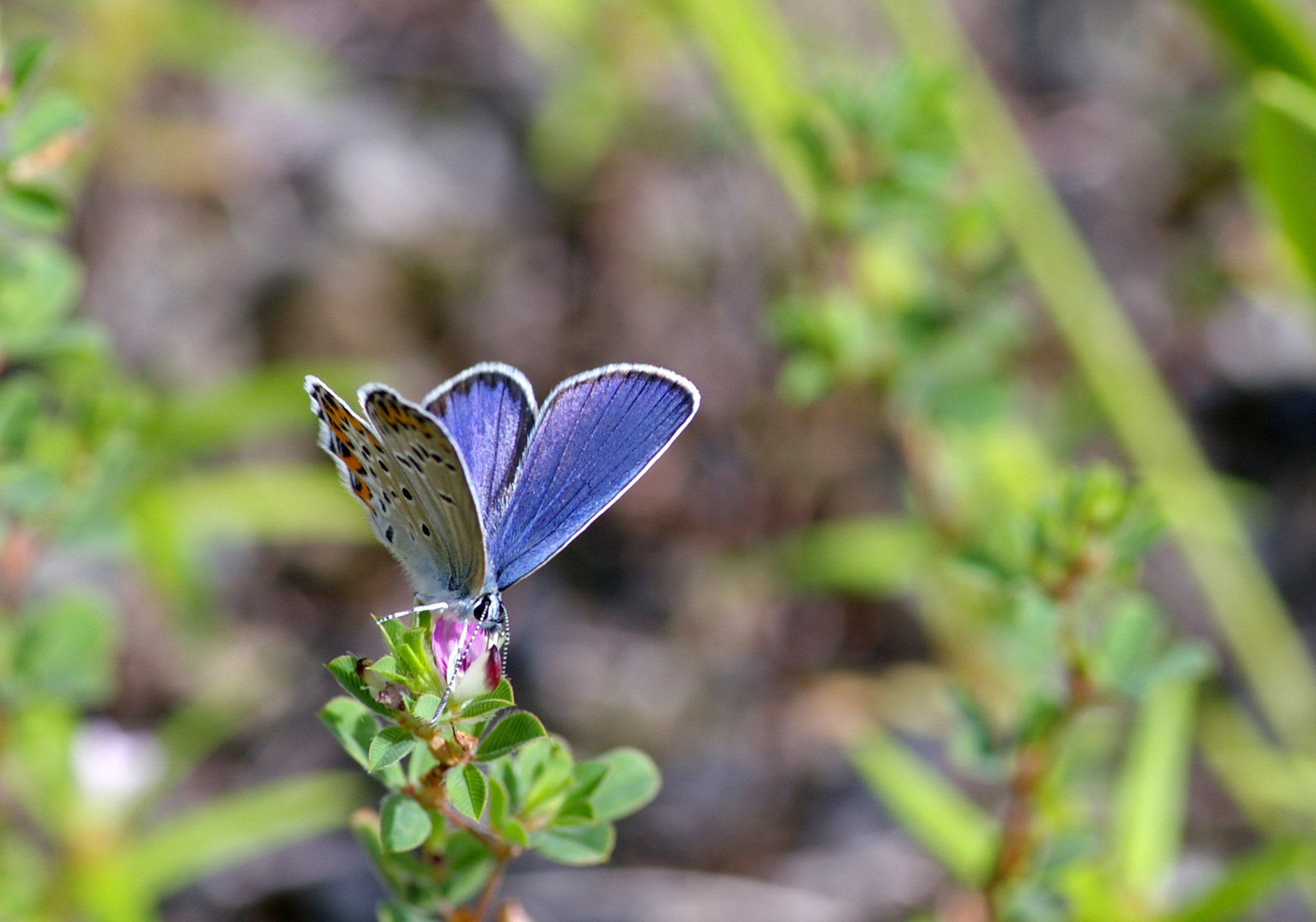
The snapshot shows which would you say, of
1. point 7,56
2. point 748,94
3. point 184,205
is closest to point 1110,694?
point 748,94

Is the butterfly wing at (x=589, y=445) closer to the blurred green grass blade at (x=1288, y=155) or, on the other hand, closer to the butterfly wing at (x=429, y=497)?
the butterfly wing at (x=429, y=497)

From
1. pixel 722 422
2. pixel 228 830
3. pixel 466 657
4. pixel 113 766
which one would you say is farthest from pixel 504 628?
pixel 722 422

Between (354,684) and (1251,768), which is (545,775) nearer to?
(354,684)

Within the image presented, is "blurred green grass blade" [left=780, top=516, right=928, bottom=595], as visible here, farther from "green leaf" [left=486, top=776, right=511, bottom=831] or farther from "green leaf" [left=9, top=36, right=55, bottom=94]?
"green leaf" [left=9, top=36, right=55, bottom=94]

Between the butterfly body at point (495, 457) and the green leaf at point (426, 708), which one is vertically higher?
the butterfly body at point (495, 457)

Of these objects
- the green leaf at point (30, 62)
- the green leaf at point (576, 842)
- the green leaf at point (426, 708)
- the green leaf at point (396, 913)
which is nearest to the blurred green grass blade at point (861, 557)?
the green leaf at point (576, 842)

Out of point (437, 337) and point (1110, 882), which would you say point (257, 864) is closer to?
point (437, 337)

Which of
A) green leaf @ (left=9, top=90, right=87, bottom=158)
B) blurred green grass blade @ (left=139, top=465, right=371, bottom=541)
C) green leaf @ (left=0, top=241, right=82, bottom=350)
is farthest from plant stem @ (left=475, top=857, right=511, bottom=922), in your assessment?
blurred green grass blade @ (left=139, top=465, right=371, bottom=541)
